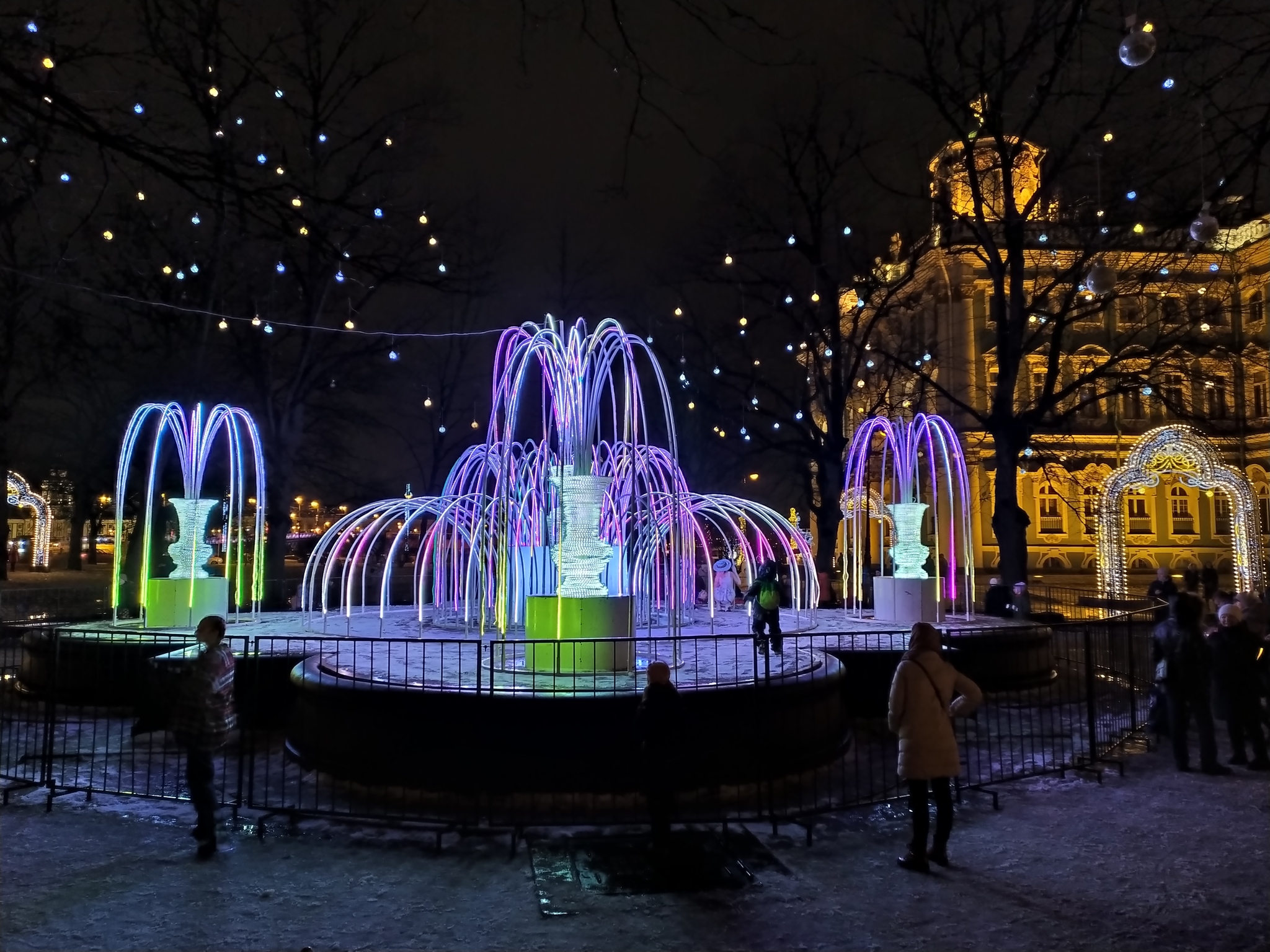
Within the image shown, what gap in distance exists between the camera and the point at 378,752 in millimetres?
8500

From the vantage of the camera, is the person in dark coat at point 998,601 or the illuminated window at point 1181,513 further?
the illuminated window at point 1181,513

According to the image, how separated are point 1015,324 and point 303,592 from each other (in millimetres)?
16871

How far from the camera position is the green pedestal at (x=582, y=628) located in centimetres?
1000

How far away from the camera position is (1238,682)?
30.1 ft

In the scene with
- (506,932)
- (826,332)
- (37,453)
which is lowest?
(506,932)

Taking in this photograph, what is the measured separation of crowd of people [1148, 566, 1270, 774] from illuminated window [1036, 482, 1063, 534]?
38.0 metres

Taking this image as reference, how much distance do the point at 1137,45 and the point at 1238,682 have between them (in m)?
6.40

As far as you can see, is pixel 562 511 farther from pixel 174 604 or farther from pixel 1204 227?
pixel 174 604

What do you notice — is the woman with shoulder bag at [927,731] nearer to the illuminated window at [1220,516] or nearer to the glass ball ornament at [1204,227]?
the glass ball ornament at [1204,227]

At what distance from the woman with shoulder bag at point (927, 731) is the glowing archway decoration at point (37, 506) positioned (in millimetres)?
37242

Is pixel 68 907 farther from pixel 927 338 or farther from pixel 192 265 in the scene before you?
pixel 927 338

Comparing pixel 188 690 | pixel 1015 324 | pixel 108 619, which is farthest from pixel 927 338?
pixel 188 690

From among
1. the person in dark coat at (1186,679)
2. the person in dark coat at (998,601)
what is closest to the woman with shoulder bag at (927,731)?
the person in dark coat at (1186,679)

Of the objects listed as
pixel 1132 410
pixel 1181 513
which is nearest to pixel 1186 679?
pixel 1181 513
